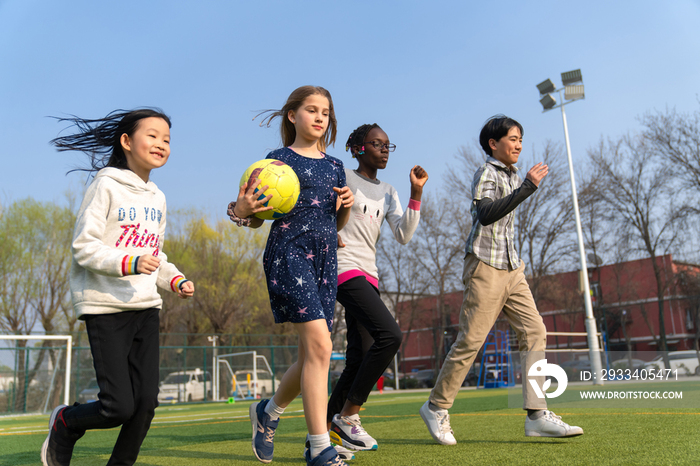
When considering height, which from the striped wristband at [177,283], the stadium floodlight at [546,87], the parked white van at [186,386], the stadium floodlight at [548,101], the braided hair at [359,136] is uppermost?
the stadium floodlight at [546,87]

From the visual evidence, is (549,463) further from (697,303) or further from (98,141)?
(697,303)

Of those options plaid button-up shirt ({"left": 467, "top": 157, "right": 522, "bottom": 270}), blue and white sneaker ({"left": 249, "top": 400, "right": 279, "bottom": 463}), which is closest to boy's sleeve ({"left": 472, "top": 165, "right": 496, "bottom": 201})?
plaid button-up shirt ({"left": 467, "top": 157, "right": 522, "bottom": 270})

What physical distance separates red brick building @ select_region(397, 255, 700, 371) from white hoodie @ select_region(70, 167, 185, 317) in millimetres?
30805

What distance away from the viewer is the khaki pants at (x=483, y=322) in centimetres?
390

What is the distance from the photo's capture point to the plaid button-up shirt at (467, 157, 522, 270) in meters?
3.97

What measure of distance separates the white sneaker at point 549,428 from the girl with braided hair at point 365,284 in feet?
3.33

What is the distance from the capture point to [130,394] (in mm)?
2811

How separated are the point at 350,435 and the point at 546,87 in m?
22.8

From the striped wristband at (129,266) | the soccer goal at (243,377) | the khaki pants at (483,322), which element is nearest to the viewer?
the striped wristband at (129,266)

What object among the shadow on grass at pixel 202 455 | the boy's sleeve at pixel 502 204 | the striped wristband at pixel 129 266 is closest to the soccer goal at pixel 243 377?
the shadow on grass at pixel 202 455

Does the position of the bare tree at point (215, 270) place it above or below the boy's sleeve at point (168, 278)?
above

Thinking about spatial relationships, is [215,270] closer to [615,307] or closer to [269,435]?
[615,307]

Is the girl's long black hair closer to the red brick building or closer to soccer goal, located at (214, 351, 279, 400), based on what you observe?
soccer goal, located at (214, 351, 279, 400)

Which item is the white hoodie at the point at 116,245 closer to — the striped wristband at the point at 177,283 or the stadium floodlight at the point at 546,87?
the striped wristband at the point at 177,283
